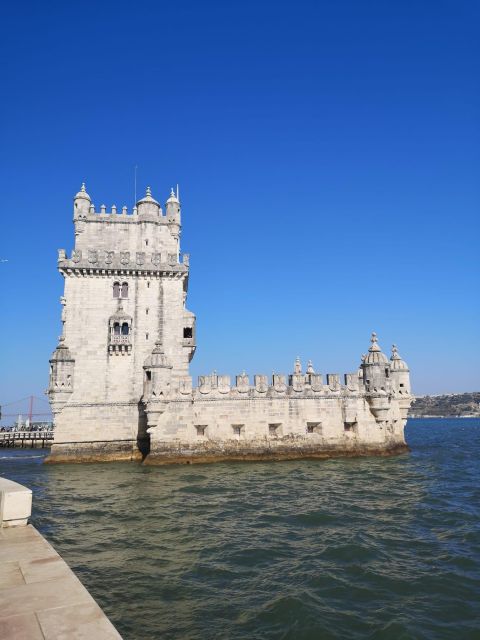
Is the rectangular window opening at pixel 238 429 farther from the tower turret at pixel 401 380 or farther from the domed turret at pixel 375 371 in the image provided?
the tower turret at pixel 401 380

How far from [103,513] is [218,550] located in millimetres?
5759

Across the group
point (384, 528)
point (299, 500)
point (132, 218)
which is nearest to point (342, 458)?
point (299, 500)

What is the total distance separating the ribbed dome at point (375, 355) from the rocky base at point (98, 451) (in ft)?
53.4

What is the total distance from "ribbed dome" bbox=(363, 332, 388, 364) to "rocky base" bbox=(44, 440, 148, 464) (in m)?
16.3

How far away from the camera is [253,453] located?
2711 cm

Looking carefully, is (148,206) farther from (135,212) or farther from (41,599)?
(41,599)

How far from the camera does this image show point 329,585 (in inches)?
374

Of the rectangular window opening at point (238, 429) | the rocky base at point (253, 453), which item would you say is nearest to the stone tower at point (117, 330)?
the rocky base at point (253, 453)

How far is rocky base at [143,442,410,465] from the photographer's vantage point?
26250 mm

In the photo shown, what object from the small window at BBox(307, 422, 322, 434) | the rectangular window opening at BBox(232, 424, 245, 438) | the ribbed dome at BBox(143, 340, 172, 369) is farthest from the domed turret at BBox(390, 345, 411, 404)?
the ribbed dome at BBox(143, 340, 172, 369)

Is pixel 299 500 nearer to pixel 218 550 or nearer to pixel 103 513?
pixel 218 550

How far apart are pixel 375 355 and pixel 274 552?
2003 cm

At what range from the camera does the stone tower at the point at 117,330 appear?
93.2ft

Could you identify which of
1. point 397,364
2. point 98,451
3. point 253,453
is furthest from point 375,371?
point 98,451
